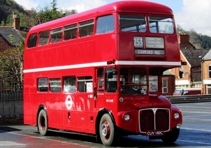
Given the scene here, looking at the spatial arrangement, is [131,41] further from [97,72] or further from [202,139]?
[202,139]

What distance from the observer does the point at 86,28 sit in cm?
1723

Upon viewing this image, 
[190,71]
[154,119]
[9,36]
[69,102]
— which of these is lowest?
[154,119]

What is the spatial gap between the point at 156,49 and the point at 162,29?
0.76m

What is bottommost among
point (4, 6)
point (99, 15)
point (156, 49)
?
point (156, 49)

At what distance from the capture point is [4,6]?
140m

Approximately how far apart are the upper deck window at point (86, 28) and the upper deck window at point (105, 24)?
18.1 inches

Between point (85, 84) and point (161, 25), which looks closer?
point (161, 25)

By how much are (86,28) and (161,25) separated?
8.60ft

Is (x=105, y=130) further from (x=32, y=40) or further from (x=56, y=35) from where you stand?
A: (x=32, y=40)

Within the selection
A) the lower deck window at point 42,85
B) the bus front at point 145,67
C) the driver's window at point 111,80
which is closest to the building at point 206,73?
the lower deck window at point 42,85

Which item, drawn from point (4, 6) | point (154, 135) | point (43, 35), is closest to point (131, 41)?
point (154, 135)

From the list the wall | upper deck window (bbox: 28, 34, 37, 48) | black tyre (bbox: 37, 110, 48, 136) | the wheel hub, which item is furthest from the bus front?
the wall

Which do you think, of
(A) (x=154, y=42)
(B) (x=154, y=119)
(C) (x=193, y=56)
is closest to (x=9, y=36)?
(C) (x=193, y=56)

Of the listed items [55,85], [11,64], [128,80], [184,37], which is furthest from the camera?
[184,37]
